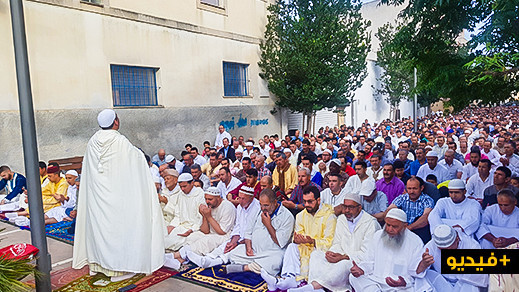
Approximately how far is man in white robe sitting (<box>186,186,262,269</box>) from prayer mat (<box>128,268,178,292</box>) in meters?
0.35

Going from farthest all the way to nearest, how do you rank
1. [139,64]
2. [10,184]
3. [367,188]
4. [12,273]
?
[139,64] < [10,184] < [367,188] < [12,273]

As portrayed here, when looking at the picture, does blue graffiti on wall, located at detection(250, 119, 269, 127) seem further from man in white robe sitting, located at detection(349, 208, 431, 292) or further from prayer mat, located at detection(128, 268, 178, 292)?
man in white robe sitting, located at detection(349, 208, 431, 292)

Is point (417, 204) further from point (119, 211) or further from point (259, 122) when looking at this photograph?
point (259, 122)

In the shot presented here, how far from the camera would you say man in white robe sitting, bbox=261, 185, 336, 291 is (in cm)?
446

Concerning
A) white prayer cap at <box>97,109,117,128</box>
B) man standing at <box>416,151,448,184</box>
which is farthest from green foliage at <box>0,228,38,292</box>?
man standing at <box>416,151,448,184</box>

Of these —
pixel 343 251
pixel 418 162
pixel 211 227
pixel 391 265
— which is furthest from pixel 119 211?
pixel 418 162

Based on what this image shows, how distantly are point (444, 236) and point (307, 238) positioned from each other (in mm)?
1435

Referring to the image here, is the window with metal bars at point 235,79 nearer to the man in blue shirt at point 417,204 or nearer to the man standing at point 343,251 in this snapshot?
the man in blue shirt at point 417,204

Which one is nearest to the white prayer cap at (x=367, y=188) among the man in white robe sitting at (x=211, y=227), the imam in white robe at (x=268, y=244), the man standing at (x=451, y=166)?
the imam in white robe at (x=268, y=244)

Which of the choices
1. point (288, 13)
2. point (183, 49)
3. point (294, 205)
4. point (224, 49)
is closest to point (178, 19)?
point (183, 49)

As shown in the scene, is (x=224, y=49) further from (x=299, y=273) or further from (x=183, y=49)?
(x=299, y=273)

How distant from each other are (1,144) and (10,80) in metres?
1.47

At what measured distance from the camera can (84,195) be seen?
14.3ft

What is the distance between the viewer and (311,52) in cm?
1459
